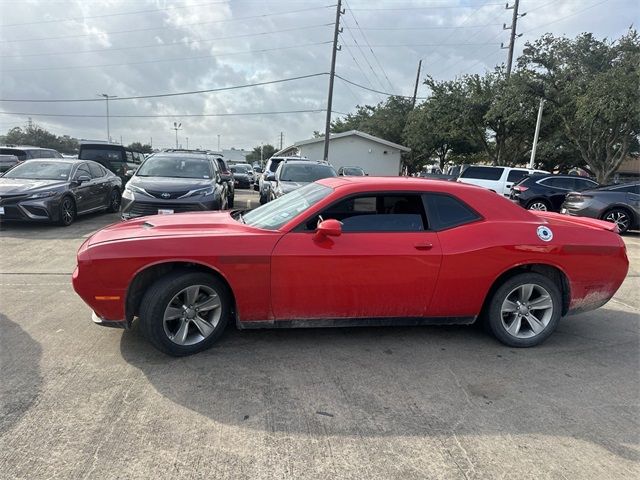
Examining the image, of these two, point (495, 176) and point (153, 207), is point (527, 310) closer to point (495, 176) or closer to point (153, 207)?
point (153, 207)

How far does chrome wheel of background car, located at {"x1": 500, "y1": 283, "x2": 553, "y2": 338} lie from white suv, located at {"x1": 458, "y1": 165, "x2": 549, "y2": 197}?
43.2 feet

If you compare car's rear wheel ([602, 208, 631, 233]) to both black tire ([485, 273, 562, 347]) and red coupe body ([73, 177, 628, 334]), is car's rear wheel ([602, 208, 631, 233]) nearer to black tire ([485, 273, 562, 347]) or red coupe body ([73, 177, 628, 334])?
red coupe body ([73, 177, 628, 334])

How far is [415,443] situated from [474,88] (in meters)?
30.2

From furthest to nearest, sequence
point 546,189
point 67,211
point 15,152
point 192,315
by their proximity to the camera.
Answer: point 15,152, point 546,189, point 67,211, point 192,315

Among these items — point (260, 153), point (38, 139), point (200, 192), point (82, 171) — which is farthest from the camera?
point (260, 153)

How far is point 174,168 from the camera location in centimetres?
924

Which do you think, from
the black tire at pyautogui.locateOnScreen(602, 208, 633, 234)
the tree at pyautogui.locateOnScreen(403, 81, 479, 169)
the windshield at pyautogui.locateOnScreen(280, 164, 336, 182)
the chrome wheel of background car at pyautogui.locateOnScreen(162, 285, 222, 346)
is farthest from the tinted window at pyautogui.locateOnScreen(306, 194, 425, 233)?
the tree at pyautogui.locateOnScreen(403, 81, 479, 169)

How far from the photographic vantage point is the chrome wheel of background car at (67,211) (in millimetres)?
9406

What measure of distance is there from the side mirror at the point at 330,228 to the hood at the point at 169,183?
5218mm

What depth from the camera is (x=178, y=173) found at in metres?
9.12

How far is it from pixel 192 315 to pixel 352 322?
1.35 meters

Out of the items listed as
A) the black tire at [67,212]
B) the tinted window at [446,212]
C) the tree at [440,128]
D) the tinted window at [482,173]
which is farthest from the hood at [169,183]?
the tree at [440,128]

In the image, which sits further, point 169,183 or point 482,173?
point 482,173

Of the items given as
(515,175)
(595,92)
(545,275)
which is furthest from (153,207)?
(595,92)
